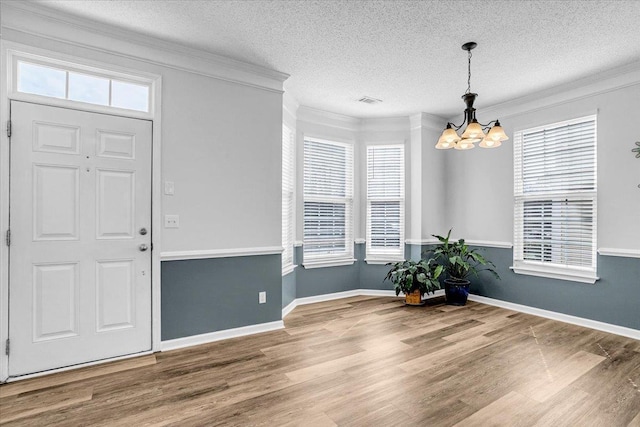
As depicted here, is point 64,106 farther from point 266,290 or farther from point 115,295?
point 266,290

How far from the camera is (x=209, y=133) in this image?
3.31m

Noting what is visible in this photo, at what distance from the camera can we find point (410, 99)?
4.47 meters

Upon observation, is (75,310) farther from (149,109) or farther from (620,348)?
(620,348)

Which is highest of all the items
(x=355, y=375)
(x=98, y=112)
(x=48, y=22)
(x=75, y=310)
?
(x=48, y=22)

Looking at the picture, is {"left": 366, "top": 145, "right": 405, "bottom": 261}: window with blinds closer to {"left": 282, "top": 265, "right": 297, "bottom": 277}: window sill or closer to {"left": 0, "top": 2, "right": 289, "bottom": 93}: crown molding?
{"left": 282, "top": 265, "right": 297, "bottom": 277}: window sill

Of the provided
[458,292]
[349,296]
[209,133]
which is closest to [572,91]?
[458,292]

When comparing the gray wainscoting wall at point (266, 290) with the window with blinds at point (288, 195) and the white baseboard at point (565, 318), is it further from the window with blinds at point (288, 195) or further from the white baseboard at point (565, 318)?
the window with blinds at point (288, 195)

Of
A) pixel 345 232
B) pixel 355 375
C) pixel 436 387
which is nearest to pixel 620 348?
pixel 436 387

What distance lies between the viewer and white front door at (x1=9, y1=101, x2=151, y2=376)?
8.38 feet

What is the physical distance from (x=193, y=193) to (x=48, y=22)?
5.48 feet

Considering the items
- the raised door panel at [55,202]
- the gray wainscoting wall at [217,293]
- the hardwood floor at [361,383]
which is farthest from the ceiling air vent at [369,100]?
the raised door panel at [55,202]

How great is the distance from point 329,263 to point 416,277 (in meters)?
1.24

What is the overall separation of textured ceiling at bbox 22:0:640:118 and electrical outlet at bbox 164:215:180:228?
62.2 inches

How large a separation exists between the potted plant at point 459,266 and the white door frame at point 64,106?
11.7 feet
